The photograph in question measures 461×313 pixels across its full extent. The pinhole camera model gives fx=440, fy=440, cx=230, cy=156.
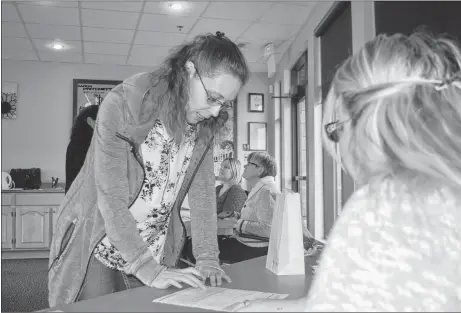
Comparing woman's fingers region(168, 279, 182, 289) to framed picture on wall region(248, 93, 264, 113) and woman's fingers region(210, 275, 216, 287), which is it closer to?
woman's fingers region(210, 275, 216, 287)

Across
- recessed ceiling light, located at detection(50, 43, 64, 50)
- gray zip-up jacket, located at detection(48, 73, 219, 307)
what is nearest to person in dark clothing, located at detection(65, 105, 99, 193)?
gray zip-up jacket, located at detection(48, 73, 219, 307)

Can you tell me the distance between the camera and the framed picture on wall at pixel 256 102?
7.05 metres

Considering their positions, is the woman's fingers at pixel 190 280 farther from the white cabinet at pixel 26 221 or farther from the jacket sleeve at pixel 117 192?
the white cabinet at pixel 26 221

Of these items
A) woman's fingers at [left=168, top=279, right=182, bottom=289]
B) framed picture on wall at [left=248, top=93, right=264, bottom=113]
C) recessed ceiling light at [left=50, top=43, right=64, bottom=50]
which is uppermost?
recessed ceiling light at [left=50, top=43, right=64, bottom=50]

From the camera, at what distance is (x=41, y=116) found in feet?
21.1

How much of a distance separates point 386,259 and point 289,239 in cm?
74

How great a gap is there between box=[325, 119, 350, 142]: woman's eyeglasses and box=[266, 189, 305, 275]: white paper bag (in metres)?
0.55

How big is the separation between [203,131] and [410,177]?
88cm

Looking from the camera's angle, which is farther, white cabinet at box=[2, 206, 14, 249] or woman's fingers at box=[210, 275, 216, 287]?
white cabinet at box=[2, 206, 14, 249]

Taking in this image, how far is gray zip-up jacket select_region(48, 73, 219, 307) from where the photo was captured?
3.82ft

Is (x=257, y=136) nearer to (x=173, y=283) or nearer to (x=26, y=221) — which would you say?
(x=26, y=221)

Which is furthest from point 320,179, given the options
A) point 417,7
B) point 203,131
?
point 203,131

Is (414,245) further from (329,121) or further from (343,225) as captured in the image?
(329,121)

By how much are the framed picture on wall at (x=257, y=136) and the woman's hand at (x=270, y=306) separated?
6009 mm
